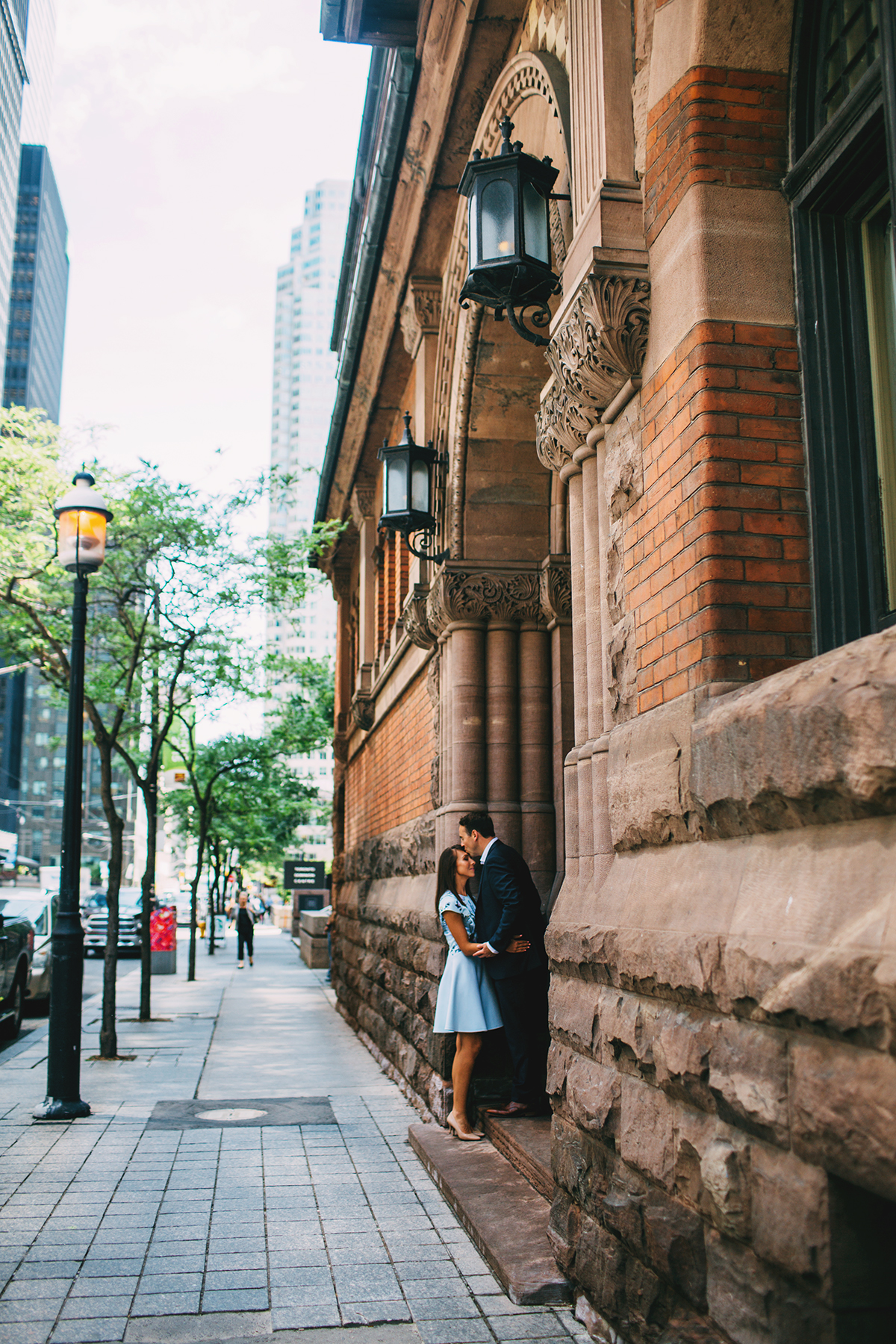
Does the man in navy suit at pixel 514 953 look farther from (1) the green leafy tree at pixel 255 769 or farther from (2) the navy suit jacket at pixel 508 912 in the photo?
(1) the green leafy tree at pixel 255 769

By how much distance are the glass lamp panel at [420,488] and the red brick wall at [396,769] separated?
1.67 meters

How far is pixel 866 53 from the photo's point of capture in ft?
11.3

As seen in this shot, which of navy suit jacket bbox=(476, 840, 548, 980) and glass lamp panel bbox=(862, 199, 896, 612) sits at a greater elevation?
glass lamp panel bbox=(862, 199, 896, 612)

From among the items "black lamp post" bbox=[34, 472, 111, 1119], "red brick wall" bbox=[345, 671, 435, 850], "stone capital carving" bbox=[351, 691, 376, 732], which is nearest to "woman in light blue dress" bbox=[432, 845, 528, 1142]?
"red brick wall" bbox=[345, 671, 435, 850]

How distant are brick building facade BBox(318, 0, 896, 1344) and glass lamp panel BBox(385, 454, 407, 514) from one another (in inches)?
119

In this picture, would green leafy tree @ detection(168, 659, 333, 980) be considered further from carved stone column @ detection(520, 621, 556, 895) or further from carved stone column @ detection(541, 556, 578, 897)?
carved stone column @ detection(541, 556, 578, 897)

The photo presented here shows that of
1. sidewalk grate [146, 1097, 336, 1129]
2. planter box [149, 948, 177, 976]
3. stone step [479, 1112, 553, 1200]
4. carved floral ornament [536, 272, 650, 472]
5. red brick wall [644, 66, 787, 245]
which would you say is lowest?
planter box [149, 948, 177, 976]

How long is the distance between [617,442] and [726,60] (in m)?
1.33

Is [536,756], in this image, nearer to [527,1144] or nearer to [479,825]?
[479,825]

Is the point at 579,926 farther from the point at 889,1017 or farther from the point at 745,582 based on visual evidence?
the point at 889,1017

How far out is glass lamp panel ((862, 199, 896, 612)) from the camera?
338 cm

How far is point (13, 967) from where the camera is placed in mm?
12195

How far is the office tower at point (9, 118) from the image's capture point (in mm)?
70125

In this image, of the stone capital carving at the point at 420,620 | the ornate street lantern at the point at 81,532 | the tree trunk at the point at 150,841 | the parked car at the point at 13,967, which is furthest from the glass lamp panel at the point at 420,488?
the parked car at the point at 13,967
